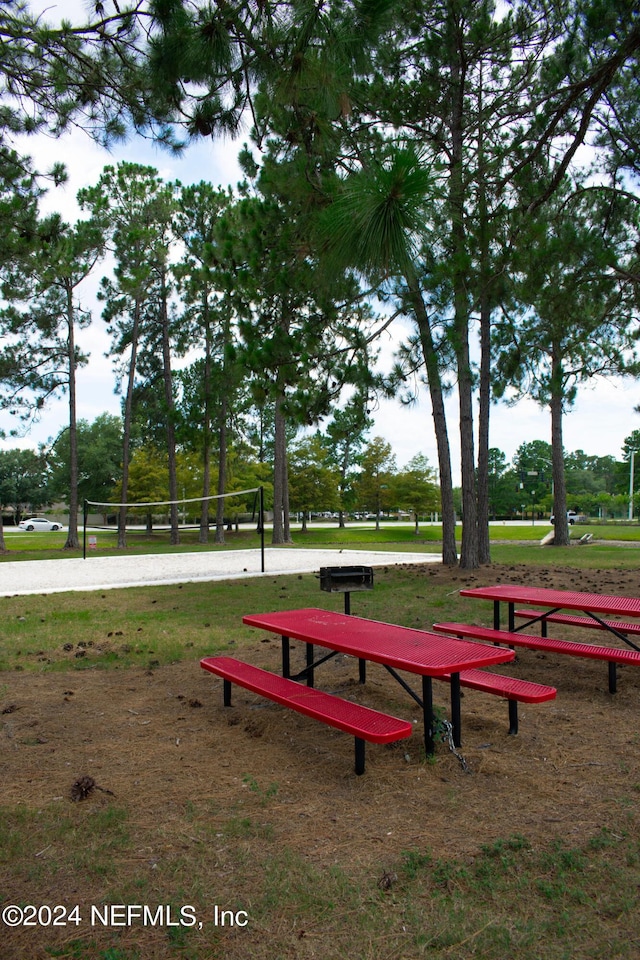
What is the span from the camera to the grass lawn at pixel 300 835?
7.25ft

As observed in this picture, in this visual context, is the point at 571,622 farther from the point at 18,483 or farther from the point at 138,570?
the point at 18,483

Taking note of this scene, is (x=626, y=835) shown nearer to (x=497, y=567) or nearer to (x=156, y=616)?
(x=156, y=616)

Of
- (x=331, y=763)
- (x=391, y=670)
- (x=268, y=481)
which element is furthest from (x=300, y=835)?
(x=268, y=481)

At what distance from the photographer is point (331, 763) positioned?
3662mm

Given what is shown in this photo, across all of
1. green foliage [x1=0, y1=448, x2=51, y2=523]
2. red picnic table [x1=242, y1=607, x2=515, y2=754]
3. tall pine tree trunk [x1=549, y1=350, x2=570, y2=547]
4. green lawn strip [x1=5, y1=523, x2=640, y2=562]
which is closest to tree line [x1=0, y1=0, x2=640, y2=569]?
red picnic table [x1=242, y1=607, x2=515, y2=754]

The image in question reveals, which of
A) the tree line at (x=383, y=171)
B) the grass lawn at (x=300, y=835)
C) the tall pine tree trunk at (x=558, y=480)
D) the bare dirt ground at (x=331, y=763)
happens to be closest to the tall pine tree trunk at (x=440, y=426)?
the tree line at (x=383, y=171)

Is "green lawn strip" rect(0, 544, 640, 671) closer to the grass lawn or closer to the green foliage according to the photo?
the grass lawn

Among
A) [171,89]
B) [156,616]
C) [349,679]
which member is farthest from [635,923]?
[156,616]

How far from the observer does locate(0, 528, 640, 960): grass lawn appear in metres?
2.21

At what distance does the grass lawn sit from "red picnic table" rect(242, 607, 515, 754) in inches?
13.1

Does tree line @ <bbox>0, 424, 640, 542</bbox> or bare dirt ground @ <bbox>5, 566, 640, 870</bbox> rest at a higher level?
tree line @ <bbox>0, 424, 640, 542</bbox>

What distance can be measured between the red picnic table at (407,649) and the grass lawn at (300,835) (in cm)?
33

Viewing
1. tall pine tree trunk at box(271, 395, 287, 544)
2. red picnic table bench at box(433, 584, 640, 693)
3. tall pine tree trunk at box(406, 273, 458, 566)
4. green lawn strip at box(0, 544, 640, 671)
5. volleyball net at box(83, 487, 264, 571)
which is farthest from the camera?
tall pine tree trunk at box(271, 395, 287, 544)

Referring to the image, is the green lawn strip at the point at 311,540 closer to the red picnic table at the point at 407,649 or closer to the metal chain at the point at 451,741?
the red picnic table at the point at 407,649
